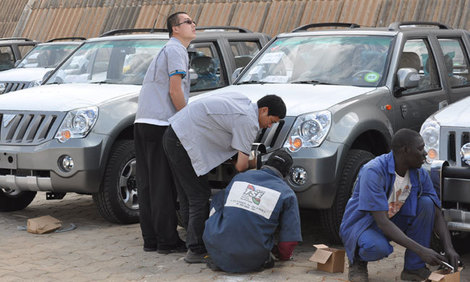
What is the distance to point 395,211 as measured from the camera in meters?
5.86

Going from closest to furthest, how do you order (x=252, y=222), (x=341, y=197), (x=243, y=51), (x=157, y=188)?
1. (x=252, y=222)
2. (x=341, y=197)
3. (x=157, y=188)
4. (x=243, y=51)

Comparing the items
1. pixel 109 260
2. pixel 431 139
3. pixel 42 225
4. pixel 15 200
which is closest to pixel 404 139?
pixel 431 139

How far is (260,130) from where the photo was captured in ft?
22.7

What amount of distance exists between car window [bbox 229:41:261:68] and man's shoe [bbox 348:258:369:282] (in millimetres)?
3735

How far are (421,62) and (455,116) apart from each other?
194cm

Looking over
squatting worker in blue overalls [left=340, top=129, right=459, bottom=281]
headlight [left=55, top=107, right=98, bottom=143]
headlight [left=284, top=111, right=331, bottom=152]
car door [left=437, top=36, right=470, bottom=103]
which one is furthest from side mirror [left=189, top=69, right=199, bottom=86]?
squatting worker in blue overalls [left=340, top=129, right=459, bottom=281]

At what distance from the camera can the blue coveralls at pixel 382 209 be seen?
5.71 meters

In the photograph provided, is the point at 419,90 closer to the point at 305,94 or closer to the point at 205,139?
the point at 305,94

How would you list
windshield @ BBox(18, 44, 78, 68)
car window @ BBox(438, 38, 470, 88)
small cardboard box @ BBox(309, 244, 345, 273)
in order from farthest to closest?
windshield @ BBox(18, 44, 78, 68)
car window @ BBox(438, 38, 470, 88)
small cardboard box @ BBox(309, 244, 345, 273)

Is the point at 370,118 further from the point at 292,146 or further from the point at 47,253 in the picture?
the point at 47,253

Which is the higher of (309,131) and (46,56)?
(46,56)

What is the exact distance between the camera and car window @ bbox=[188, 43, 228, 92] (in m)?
8.73

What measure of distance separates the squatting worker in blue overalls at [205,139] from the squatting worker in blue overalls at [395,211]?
2.92 ft

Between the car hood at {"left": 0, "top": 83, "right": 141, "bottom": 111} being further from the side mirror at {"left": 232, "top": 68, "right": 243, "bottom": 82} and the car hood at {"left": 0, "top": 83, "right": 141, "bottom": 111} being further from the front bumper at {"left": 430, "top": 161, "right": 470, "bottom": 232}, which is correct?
the front bumper at {"left": 430, "top": 161, "right": 470, "bottom": 232}
